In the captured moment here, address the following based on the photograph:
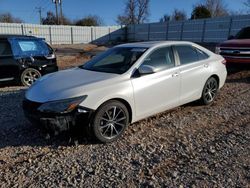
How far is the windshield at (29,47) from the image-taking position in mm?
7688

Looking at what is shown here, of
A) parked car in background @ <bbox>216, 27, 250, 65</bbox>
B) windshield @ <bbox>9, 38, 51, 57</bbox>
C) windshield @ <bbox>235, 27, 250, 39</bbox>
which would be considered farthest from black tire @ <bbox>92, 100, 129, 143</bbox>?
windshield @ <bbox>235, 27, 250, 39</bbox>

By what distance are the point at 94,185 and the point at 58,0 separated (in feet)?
147

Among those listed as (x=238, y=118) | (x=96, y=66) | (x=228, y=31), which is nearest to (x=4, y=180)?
(x=96, y=66)

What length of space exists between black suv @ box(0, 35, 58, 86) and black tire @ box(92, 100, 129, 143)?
486cm

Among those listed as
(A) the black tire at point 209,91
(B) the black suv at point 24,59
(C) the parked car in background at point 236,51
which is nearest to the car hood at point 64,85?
(A) the black tire at point 209,91

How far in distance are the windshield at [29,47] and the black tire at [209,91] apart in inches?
206

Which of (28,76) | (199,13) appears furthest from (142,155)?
(199,13)

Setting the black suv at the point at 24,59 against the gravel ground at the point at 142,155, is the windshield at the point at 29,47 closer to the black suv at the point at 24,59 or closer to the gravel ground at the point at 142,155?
the black suv at the point at 24,59

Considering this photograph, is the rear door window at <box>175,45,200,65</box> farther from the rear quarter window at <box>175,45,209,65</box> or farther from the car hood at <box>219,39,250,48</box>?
the car hood at <box>219,39,250,48</box>

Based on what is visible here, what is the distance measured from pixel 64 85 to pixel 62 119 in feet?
1.96

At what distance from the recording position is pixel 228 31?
23.9 m

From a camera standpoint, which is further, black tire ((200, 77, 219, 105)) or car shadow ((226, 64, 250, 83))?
car shadow ((226, 64, 250, 83))

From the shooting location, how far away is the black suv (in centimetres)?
746

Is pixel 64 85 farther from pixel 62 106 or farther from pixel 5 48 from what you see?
pixel 5 48
